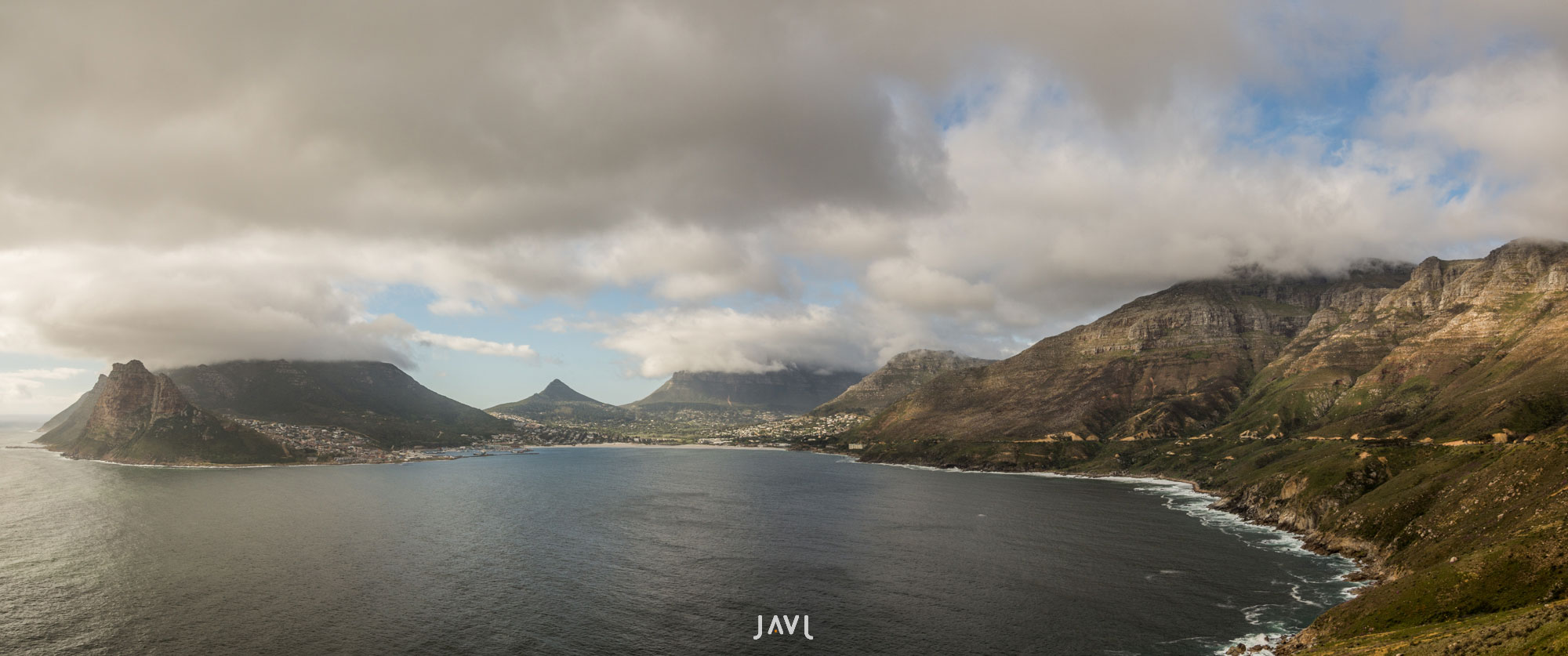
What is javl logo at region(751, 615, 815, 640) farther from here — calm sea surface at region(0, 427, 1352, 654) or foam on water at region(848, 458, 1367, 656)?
foam on water at region(848, 458, 1367, 656)

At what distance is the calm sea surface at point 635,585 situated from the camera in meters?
85.8

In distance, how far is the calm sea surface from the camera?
85.8 m

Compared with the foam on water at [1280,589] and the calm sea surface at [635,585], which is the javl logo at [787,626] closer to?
the calm sea surface at [635,585]

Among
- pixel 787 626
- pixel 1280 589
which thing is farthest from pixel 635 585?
pixel 1280 589

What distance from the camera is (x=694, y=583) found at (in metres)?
111

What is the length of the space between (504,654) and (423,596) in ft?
104

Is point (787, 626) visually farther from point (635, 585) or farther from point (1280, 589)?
point (1280, 589)

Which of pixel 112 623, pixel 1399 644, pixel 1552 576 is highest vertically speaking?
pixel 1552 576

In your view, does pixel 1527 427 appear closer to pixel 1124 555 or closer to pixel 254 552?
pixel 1124 555

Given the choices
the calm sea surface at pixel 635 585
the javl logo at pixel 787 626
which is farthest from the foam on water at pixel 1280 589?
the javl logo at pixel 787 626

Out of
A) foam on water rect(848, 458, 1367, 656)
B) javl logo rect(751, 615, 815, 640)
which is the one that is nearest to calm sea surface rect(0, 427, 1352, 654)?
foam on water rect(848, 458, 1367, 656)

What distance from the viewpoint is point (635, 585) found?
111m

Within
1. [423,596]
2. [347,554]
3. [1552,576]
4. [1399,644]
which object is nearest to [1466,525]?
[1552,576]

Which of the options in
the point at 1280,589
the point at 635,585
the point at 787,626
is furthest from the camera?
the point at 635,585
